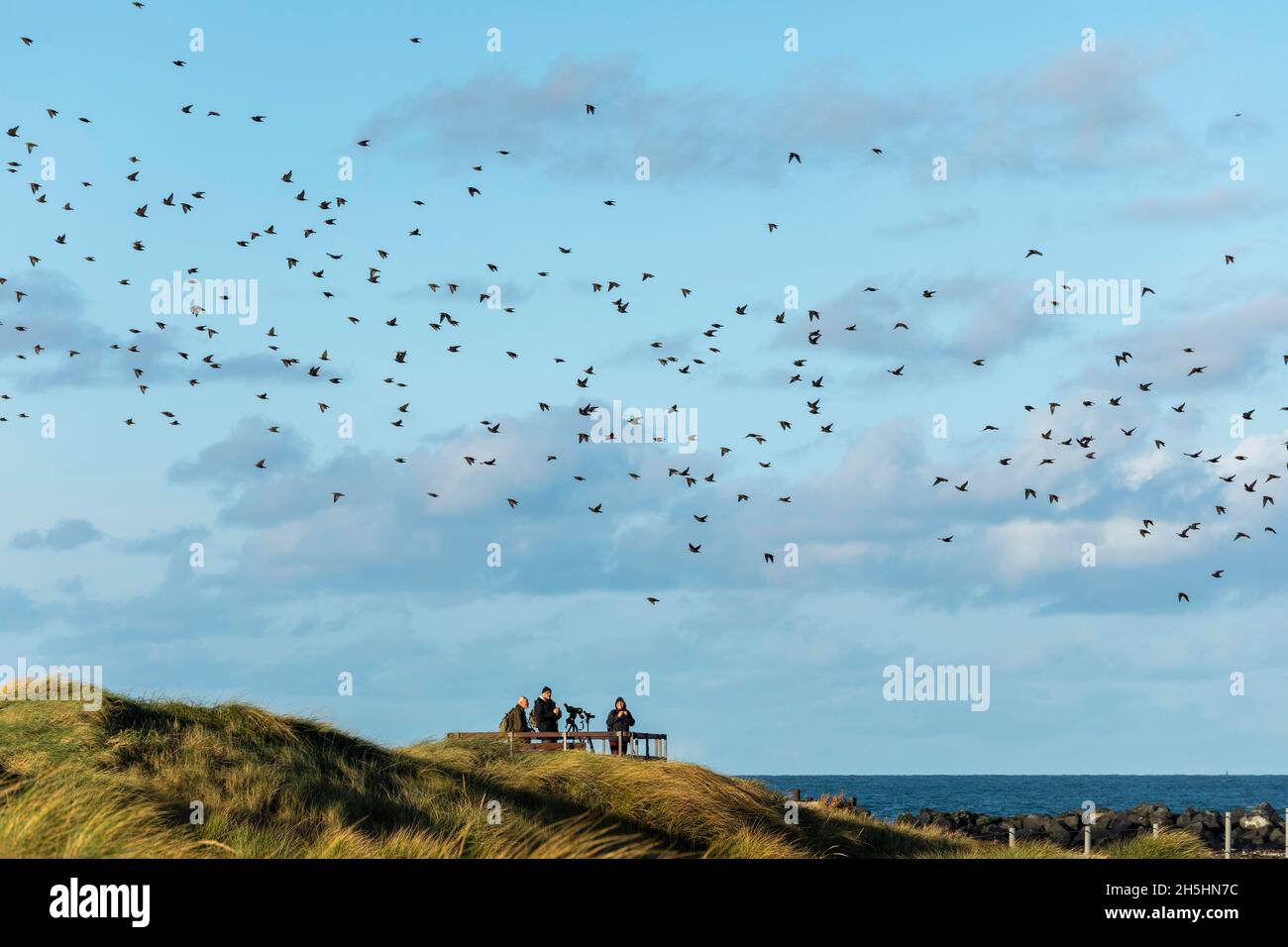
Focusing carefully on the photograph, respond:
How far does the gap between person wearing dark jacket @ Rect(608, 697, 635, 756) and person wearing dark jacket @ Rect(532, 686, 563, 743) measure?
131 centimetres

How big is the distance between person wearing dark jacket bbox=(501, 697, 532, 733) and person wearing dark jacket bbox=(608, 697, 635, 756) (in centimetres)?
199

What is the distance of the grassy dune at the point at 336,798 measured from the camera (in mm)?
17719

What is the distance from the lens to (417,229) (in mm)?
32406

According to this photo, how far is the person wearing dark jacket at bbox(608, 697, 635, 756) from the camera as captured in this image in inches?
1309

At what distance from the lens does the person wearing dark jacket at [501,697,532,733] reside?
33.5 meters

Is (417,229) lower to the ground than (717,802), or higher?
higher

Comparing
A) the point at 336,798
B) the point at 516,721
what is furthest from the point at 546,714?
the point at 336,798

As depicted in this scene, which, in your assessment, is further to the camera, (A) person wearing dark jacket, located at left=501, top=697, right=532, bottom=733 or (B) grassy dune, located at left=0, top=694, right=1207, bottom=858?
(A) person wearing dark jacket, located at left=501, top=697, right=532, bottom=733

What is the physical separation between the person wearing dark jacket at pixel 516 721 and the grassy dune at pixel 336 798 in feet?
6.10
